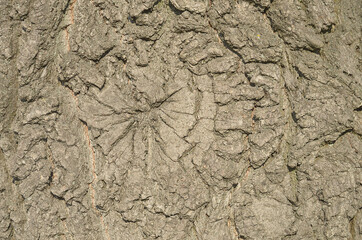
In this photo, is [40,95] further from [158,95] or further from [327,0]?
[327,0]

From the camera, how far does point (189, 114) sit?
6.15ft

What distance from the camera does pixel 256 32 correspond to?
180 cm

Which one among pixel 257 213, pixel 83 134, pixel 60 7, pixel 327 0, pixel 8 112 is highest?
pixel 327 0

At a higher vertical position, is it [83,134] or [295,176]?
[295,176]

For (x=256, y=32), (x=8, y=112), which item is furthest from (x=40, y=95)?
(x=256, y=32)

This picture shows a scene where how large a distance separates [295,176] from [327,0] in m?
0.85

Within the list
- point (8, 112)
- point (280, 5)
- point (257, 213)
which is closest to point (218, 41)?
point (280, 5)

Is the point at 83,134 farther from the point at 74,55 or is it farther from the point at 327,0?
the point at 327,0

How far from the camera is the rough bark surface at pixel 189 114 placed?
1824 millimetres

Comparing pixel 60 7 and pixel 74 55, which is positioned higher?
pixel 60 7

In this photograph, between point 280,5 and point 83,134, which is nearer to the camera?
point 280,5

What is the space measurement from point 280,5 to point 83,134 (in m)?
1.13

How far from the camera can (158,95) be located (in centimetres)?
186

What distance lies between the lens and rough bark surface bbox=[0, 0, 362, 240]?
1824 millimetres
